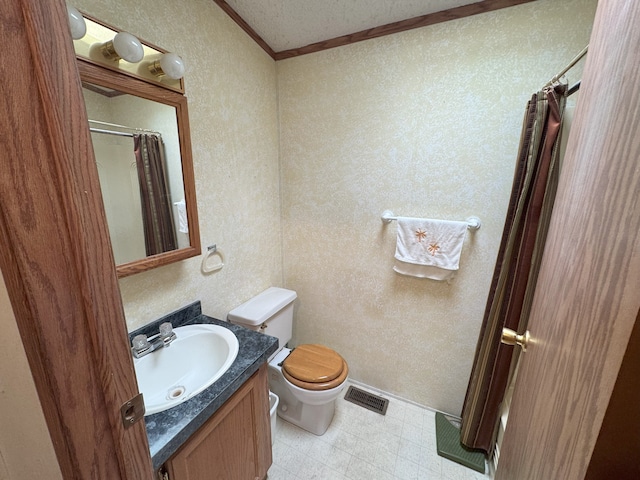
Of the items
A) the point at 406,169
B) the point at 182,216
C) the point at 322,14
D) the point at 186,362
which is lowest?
the point at 186,362

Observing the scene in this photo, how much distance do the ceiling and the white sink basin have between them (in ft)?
5.28

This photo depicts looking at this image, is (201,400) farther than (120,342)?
Yes

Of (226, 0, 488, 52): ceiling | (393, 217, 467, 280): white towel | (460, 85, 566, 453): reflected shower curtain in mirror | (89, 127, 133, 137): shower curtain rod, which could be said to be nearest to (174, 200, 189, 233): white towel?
(89, 127, 133, 137): shower curtain rod

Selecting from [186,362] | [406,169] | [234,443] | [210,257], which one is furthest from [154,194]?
[406,169]

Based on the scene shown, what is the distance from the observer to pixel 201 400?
798 mm

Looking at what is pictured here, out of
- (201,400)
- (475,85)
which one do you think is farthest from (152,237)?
(475,85)

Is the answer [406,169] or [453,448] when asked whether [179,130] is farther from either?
[453,448]

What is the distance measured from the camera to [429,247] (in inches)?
57.5

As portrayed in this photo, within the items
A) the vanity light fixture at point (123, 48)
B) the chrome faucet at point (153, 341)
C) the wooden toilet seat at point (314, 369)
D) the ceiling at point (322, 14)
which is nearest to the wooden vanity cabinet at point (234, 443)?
the wooden toilet seat at point (314, 369)

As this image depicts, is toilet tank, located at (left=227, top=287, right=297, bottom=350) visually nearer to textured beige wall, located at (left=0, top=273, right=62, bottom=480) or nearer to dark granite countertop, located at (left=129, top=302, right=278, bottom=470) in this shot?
dark granite countertop, located at (left=129, top=302, right=278, bottom=470)

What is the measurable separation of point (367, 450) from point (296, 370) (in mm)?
624

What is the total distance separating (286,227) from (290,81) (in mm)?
988

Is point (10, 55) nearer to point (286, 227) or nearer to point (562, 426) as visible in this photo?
point (562, 426)

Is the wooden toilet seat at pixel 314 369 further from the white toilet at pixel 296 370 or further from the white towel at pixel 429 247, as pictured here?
the white towel at pixel 429 247
